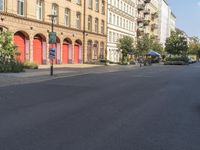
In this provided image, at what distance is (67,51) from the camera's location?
157 ft

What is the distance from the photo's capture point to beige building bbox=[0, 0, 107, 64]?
3579cm

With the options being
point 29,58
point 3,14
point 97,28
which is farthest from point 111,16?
point 3,14

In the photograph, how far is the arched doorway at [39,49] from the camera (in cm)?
3959

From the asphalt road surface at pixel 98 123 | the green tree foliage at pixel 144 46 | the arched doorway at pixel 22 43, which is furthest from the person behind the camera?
the green tree foliage at pixel 144 46

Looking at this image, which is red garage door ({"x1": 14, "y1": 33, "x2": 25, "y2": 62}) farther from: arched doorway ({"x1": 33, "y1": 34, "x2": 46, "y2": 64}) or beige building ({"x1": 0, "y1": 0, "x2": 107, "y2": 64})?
arched doorway ({"x1": 33, "y1": 34, "x2": 46, "y2": 64})

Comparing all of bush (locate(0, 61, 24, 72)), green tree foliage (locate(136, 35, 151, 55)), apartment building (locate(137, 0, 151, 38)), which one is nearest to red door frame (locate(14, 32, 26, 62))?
bush (locate(0, 61, 24, 72))

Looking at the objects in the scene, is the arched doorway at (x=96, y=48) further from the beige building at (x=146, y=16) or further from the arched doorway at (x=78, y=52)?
the beige building at (x=146, y=16)

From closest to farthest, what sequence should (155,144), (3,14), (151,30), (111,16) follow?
(155,144)
(3,14)
(111,16)
(151,30)

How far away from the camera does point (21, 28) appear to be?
3603cm

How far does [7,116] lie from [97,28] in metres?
48.5

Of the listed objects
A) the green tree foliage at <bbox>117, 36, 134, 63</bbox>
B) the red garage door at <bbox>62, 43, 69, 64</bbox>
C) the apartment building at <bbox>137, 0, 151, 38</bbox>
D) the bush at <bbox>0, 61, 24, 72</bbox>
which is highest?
the apartment building at <bbox>137, 0, 151, 38</bbox>

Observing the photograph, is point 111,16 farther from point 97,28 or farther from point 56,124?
point 56,124

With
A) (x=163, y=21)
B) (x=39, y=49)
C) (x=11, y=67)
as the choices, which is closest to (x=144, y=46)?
(x=39, y=49)

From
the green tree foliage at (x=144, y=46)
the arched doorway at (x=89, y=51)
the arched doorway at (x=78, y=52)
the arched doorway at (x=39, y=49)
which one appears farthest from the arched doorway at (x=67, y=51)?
the green tree foliage at (x=144, y=46)
